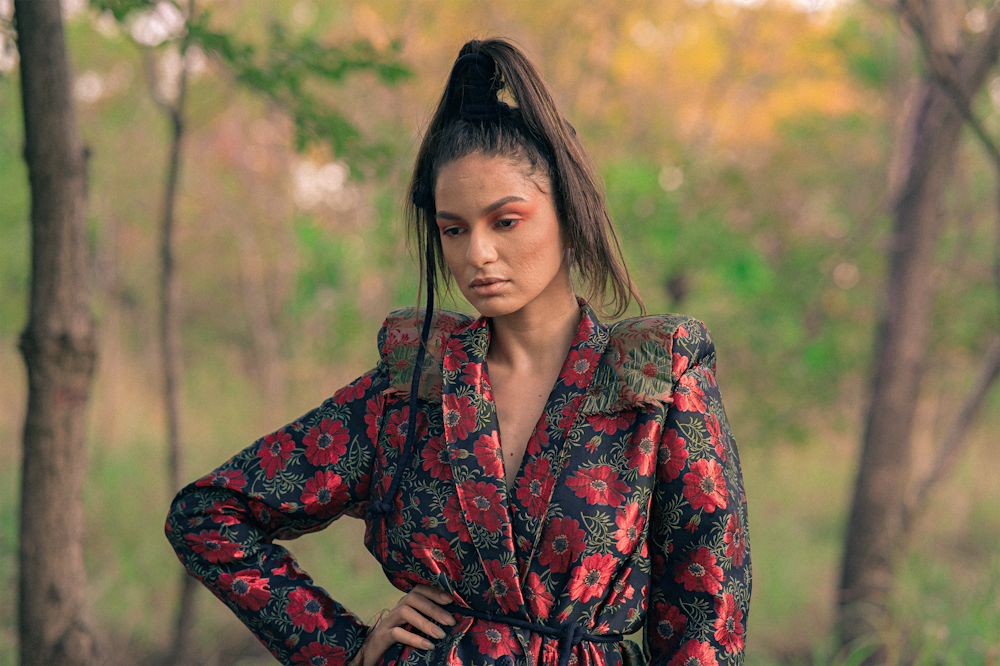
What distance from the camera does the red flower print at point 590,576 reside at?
57.2 inches

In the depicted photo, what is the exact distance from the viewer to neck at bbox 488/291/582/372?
167 centimetres

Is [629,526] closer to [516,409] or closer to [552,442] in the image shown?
[552,442]

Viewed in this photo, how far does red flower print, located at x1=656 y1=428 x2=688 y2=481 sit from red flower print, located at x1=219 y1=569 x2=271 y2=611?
2.81 feet

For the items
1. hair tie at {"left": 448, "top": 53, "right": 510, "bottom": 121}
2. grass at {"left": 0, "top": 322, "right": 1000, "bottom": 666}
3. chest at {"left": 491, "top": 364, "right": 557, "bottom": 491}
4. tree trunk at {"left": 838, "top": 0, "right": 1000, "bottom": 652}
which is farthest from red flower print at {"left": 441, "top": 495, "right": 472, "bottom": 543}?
tree trunk at {"left": 838, "top": 0, "right": 1000, "bottom": 652}

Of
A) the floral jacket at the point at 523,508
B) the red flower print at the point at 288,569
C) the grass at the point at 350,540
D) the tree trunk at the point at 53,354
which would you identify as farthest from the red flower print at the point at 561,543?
the grass at the point at 350,540

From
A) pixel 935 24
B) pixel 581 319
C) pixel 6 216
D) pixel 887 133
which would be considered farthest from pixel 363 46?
pixel 887 133

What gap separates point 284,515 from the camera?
1.70 metres

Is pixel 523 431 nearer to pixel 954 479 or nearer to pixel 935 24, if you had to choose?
pixel 935 24

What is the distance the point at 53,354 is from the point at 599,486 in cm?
155

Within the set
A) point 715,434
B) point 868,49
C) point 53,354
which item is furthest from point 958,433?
point 868,49

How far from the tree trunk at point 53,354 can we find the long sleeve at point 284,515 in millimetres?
666

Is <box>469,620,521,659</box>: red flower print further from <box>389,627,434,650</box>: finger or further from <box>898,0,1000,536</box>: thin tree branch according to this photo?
<box>898,0,1000,536</box>: thin tree branch

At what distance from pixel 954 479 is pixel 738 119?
4042mm

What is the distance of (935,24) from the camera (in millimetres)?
3598
